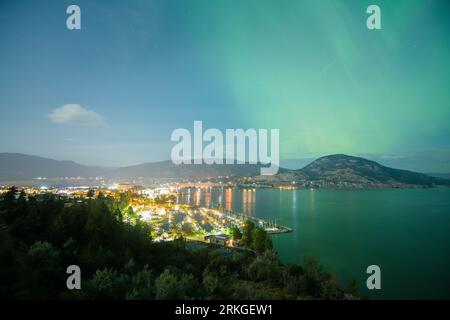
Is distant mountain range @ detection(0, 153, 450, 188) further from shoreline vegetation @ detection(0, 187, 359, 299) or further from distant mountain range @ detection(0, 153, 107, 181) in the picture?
shoreline vegetation @ detection(0, 187, 359, 299)

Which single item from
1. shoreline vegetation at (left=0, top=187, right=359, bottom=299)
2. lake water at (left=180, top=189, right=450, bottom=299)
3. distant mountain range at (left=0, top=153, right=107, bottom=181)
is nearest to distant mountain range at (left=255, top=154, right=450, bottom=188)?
lake water at (left=180, top=189, right=450, bottom=299)

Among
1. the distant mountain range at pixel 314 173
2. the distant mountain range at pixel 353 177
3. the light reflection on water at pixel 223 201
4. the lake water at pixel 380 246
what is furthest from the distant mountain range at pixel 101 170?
the lake water at pixel 380 246

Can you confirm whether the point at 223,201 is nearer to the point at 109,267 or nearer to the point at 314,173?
the point at 109,267

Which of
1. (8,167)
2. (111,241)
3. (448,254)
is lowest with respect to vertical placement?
(448,254)

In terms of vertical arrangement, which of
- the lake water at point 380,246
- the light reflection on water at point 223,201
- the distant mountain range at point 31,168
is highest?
the distant mountain range at point 31,168

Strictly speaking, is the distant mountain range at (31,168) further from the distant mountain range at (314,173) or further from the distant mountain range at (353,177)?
the distant mountain range at (353,177)
